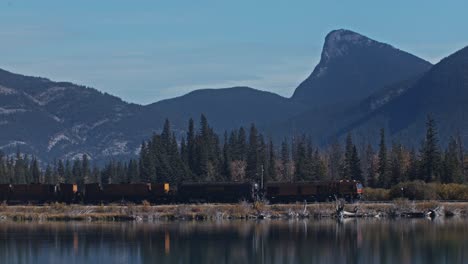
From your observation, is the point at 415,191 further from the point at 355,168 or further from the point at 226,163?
the point at 226,163

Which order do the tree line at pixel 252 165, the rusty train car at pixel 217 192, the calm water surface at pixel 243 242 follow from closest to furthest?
1. the calm water surface at pixel 243 242
2. the rusty train car at pixel 217 192
3. the tree line at pixel 252 165

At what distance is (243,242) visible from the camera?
72.5 metres

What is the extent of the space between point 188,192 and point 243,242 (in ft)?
136

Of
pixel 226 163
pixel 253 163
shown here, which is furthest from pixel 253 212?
pixel 226 163

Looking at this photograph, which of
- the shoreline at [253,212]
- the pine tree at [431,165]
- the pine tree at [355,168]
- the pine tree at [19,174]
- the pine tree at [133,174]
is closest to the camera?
the shoreline at [253,212]

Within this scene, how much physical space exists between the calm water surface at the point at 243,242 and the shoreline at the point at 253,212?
7.26m

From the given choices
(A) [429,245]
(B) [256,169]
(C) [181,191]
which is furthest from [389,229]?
(B) [256,169]

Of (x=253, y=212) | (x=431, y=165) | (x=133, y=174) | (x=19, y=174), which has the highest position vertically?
(x=19, y=174)

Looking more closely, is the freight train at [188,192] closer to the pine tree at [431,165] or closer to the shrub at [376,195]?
the shrub at [376,195]

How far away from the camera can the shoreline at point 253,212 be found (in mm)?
100312

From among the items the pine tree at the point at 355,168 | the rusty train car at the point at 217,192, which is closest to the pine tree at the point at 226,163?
the pine tree at the point at 355,168

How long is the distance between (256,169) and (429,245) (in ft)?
237

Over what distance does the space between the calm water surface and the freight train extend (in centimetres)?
1881

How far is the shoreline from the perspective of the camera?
100312 mm
